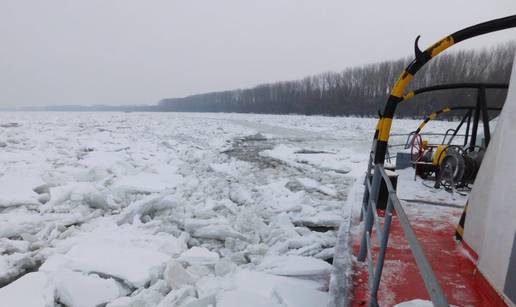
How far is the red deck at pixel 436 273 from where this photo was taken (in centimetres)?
208

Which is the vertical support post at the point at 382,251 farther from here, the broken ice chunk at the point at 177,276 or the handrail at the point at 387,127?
the broken ice chunk at the point at 177,276

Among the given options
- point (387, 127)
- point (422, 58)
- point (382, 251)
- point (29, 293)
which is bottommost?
point (29, 293)

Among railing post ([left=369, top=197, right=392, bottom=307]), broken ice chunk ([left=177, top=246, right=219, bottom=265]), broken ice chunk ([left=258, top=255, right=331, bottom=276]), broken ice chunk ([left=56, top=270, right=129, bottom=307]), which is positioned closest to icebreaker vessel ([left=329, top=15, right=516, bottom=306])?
railing post ([left=369, top=197, right=392, bottom=307])

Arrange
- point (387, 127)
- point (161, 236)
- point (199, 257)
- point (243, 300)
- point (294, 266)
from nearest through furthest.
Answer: point (387, 127), point (243, 300), point (294, 266), point (199, 257), point (161, 236)

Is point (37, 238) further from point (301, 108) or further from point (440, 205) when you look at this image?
point (301, 108)

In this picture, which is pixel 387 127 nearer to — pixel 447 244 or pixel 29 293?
pixel 447 244

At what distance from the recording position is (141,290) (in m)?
3.25

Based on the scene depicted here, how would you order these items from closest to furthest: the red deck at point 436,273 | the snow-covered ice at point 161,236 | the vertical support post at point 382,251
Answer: the vertical support post at point 382,251, the red deck at point 436,273, the snow-covered ice at point 161,236

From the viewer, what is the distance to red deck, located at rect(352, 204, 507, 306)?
208 centimetres

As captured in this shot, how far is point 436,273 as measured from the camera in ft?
7.86

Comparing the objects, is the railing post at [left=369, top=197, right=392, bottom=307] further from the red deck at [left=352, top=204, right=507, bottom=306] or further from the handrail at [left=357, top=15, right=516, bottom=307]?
the red deck at [left=352, top=204, right=507, bottom=306]

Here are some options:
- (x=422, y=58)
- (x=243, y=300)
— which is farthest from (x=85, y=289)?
(x=422, y=58)

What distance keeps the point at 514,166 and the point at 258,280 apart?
2.51 metres

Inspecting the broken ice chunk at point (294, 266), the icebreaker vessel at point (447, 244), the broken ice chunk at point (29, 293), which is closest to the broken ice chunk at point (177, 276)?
the broken ice chunk at point (294, 266)
